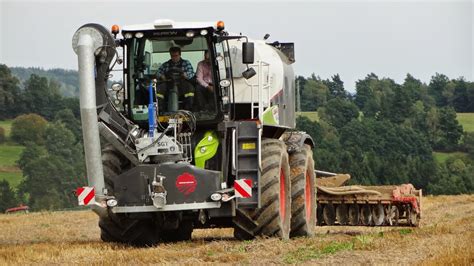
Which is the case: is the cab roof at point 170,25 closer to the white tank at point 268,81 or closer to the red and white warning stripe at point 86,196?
the white tank at point 268,81

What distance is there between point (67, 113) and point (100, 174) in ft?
299

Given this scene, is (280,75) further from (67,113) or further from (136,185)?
(67,113)

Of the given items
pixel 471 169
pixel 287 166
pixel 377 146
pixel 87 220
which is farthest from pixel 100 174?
pixel 377 146

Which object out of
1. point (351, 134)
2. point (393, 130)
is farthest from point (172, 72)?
point (393, 130)

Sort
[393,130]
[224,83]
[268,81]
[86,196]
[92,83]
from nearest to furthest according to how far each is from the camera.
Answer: [92,83]
[86,196]
[224,83]
[268,81]
[393,130]

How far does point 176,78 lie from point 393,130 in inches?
3144

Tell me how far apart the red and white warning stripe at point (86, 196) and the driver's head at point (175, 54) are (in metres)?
2.25

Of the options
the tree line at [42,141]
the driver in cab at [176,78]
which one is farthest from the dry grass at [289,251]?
the tree line at [42,141]

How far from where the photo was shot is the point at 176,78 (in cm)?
1480

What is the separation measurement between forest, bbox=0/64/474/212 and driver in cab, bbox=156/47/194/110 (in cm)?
5598

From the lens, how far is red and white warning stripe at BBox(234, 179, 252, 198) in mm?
14594

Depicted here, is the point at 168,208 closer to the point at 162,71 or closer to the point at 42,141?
the point at 162,71

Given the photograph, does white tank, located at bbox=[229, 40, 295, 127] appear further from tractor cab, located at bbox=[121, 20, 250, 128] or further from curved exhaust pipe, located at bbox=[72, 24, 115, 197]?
curved exhaust pipe, located at bbox=[72, 24, 115, 197]

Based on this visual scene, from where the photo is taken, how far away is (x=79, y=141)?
98688 mm
